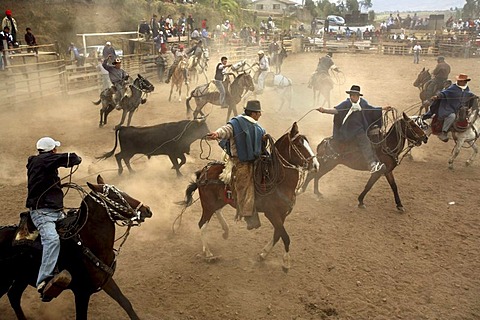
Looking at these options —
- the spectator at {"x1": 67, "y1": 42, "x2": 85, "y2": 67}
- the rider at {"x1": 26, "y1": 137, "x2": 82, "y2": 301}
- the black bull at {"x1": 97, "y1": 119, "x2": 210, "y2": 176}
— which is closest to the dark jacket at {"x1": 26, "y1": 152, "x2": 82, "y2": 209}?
the rider at {"x1": 26, "y1": 137, "x2": 82, "y2": 301}

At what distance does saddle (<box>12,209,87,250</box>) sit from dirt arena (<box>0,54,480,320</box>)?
1311 mm

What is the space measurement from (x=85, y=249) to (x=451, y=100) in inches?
366

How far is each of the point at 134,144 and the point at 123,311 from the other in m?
4.92

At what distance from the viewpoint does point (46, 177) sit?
15.4 feet

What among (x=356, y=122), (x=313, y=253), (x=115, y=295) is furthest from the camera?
(x=356, y=122)

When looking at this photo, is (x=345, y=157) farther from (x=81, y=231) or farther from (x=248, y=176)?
(x=81, y=231)

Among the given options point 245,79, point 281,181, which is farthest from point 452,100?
point 245,79

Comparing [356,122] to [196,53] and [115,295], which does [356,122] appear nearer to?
[115,295]

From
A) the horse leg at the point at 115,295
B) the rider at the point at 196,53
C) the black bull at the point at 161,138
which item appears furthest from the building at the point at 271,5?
the horse leg at the point at 115,295

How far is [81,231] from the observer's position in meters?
4.80

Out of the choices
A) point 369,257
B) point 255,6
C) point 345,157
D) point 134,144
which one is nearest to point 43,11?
point 134,144

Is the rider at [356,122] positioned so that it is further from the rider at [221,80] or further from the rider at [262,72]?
the rider at [262,72]

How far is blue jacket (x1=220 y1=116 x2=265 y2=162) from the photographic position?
19.7 ft

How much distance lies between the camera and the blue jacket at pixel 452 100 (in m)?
10.3
